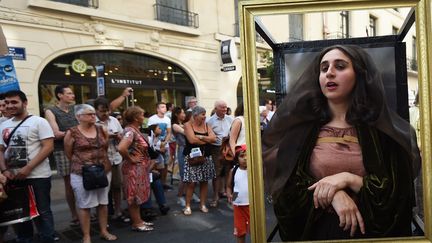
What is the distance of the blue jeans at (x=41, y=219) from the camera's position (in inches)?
129

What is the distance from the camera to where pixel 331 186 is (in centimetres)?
137

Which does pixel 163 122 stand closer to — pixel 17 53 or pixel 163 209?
pixel 163 209

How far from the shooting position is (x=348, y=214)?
136 centimetres

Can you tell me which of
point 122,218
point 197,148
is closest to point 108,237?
point 122,218

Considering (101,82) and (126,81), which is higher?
(126,81)

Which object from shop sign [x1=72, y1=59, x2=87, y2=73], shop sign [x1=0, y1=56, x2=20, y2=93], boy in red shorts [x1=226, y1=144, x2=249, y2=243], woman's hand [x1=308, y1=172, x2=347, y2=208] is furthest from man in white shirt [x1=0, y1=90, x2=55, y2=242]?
shop sign [x1=72, y1=59, x2=87, y2=73]

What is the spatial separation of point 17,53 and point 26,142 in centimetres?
522

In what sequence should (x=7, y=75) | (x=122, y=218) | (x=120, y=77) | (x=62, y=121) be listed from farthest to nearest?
(x=120, y=77) < (x=122, y=218) < (x=62, y=121) < (x=7, y=75)

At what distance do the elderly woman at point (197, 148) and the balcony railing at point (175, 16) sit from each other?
6.46 meters

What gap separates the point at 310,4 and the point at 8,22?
7.90 metres

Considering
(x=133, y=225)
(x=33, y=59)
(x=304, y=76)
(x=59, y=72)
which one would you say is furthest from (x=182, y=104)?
(x=304, y=76)

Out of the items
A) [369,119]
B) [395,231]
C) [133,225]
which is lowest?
[133,225]

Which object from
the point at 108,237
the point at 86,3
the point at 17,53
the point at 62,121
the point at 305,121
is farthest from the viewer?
the point at 86,3

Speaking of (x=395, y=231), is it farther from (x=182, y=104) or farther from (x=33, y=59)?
(x=182, y=104)
